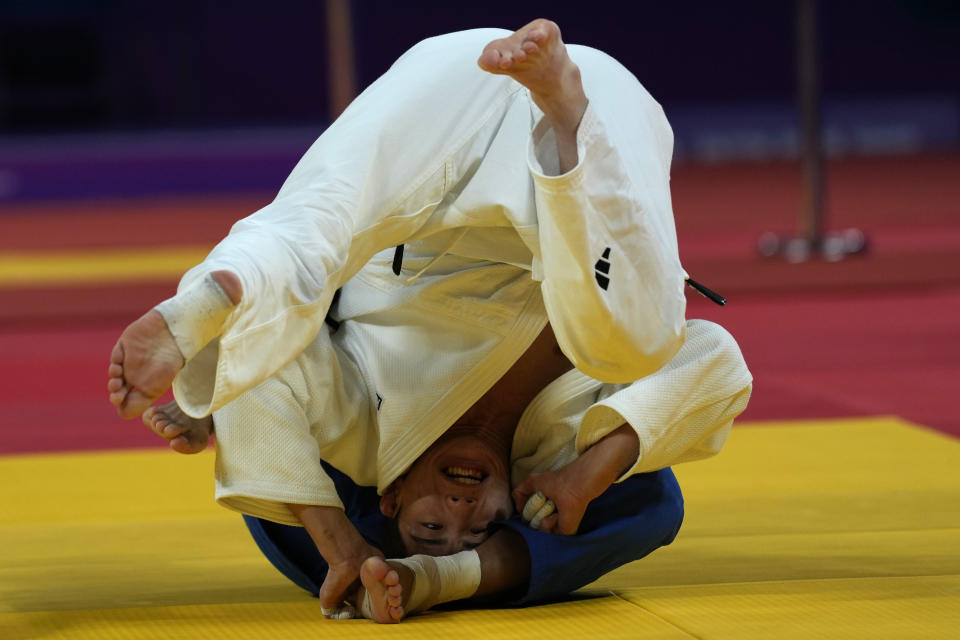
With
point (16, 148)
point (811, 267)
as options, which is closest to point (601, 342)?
point (811, 267)

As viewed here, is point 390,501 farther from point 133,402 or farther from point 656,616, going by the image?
point 133,402

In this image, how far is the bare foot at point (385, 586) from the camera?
2.08 meters

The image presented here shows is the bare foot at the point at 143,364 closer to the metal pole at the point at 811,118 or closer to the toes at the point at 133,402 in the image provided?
the toes at the point at 133,402

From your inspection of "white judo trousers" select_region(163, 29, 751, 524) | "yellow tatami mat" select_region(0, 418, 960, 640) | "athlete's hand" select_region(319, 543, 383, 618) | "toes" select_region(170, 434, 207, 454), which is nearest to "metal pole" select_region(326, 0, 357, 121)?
"yellow tatami mat" select_region(0, 418, 960, 640)

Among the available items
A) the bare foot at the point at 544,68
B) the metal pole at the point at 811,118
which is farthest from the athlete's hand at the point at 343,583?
the metal pole at the point at 811,118

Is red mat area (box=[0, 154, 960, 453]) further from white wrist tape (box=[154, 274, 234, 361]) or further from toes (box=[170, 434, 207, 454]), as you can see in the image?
white wrist tape (box=[154, 274, 234, 361])

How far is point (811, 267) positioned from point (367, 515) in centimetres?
473

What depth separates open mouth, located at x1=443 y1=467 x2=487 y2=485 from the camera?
2295mm

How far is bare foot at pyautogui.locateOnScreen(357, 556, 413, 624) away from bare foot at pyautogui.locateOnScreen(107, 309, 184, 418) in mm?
438

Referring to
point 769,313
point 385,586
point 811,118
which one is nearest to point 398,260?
point 385,586

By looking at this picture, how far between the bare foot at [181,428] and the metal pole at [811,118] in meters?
5.40

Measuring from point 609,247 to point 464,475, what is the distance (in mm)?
484

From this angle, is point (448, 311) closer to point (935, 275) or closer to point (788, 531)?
point (788, 531)

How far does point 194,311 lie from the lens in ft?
6.03
